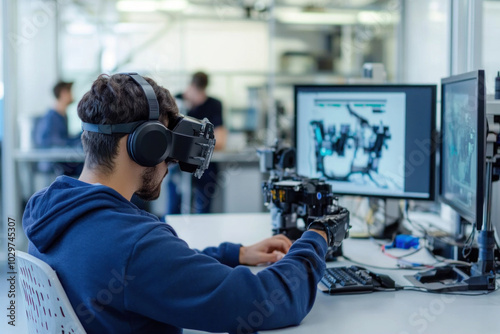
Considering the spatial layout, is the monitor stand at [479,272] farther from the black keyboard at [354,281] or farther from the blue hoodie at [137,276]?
the blue hoodie at [137,276]

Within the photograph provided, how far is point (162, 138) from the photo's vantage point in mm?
1135

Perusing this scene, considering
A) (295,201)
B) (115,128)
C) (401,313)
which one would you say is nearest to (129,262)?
(115,128)

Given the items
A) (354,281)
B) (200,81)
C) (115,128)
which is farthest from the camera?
(200,81)

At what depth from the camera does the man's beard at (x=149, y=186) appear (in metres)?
1.18

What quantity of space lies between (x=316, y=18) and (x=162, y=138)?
17.5 feet

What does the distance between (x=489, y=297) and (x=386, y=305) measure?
0.27 metres

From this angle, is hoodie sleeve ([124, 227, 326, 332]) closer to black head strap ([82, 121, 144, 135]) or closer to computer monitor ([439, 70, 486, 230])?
black head strap ([82, 121, 144, 135])

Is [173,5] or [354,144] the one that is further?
[173,5]

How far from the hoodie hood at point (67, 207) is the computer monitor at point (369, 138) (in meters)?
1.06

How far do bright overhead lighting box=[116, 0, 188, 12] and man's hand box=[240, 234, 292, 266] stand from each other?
4.87 m

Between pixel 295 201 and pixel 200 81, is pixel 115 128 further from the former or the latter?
pixel 200 81

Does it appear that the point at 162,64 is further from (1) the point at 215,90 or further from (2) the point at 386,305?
(2) the point at 386,305

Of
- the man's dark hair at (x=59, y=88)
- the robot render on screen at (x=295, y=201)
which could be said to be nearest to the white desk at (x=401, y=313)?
the robot render on screen at (x=295, y=201)

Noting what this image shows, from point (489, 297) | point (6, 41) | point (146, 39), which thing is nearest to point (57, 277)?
point (489, 297)
